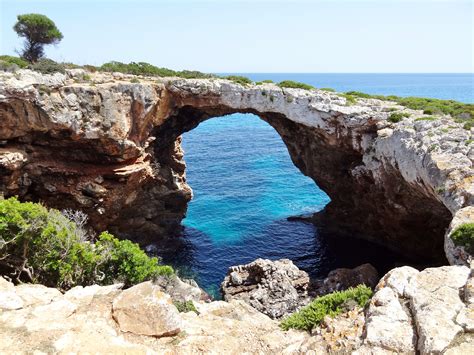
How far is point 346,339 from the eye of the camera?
9953 millimetres

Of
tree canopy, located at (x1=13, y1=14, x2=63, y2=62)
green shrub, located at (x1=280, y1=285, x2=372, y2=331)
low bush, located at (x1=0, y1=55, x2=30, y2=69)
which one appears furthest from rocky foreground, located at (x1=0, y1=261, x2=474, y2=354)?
tree canopy, located at (x1=13, y1=14, x2=63, y2=62)

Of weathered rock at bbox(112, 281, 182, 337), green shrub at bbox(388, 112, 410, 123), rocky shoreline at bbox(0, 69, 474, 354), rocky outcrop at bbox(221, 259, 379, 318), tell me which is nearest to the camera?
rocky shoreline at bbox(0, 69, 474, 354)

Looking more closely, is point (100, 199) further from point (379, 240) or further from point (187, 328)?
point (379, 240)

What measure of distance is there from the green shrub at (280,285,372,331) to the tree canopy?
37864mm

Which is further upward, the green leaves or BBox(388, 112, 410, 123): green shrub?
the green leaves

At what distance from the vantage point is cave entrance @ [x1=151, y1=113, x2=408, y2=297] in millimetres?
36156

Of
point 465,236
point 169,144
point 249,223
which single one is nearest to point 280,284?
point 465,236

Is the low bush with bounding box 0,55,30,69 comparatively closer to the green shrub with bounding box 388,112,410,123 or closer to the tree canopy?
the tree canopy

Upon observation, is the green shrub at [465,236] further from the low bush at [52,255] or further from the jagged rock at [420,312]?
the low bush at [52,255]

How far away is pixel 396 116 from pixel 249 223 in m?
22.3

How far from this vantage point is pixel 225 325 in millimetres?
11695

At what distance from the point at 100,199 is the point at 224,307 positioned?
22295mm

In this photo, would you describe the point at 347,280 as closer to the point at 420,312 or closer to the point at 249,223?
the point at 249,223

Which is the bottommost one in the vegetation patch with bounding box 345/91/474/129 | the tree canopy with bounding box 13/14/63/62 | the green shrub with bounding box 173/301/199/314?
the green shrub with bounding box 173/301/199/314
